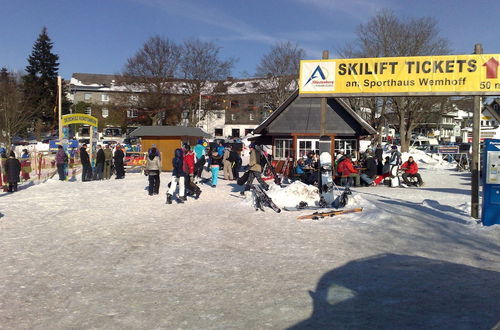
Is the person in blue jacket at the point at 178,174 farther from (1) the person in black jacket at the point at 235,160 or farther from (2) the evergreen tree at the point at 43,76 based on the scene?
(2) the evergreen tree at the point at 43,76

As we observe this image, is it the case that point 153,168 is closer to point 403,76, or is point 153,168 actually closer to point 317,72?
point 317,72

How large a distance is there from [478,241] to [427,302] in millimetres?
4160

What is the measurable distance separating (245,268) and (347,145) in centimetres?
1815

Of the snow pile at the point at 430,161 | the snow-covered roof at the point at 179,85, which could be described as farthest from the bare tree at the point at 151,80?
the snow pile at the point at 430,161

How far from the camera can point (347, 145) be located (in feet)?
78.5

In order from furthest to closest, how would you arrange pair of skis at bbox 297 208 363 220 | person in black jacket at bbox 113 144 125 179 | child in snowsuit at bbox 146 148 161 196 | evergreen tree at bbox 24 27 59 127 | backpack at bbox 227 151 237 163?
evergreen tree at bbox 24 27 59 127, person in black jacket at bbox 113 144 125 179, backpack at bbox 227 151 237 163, child in snowsuit at bbox 146 148 161 196, pair of skis at bbox 297 208 363 220

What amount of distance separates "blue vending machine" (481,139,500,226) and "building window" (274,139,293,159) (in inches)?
574

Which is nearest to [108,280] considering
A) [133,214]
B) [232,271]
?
[232,271]

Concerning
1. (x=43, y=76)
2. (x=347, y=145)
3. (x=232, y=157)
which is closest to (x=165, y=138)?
(x=232, y=157)

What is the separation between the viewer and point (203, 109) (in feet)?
198

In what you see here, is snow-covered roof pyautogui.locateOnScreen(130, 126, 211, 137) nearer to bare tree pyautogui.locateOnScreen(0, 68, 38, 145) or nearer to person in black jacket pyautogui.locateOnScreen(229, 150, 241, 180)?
person in black jacket pyautogui.locateOnScreen(229, 150, 241, 180)

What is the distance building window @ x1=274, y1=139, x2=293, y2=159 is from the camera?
79.3 ft

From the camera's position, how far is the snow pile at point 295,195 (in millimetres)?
12094

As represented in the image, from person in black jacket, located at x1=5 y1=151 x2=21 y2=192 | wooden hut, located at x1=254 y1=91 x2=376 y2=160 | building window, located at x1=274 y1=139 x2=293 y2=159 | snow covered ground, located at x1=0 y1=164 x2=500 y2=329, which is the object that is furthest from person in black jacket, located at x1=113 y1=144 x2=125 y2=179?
building window, located at x1=274 y1=139 x2=293 y2=159
